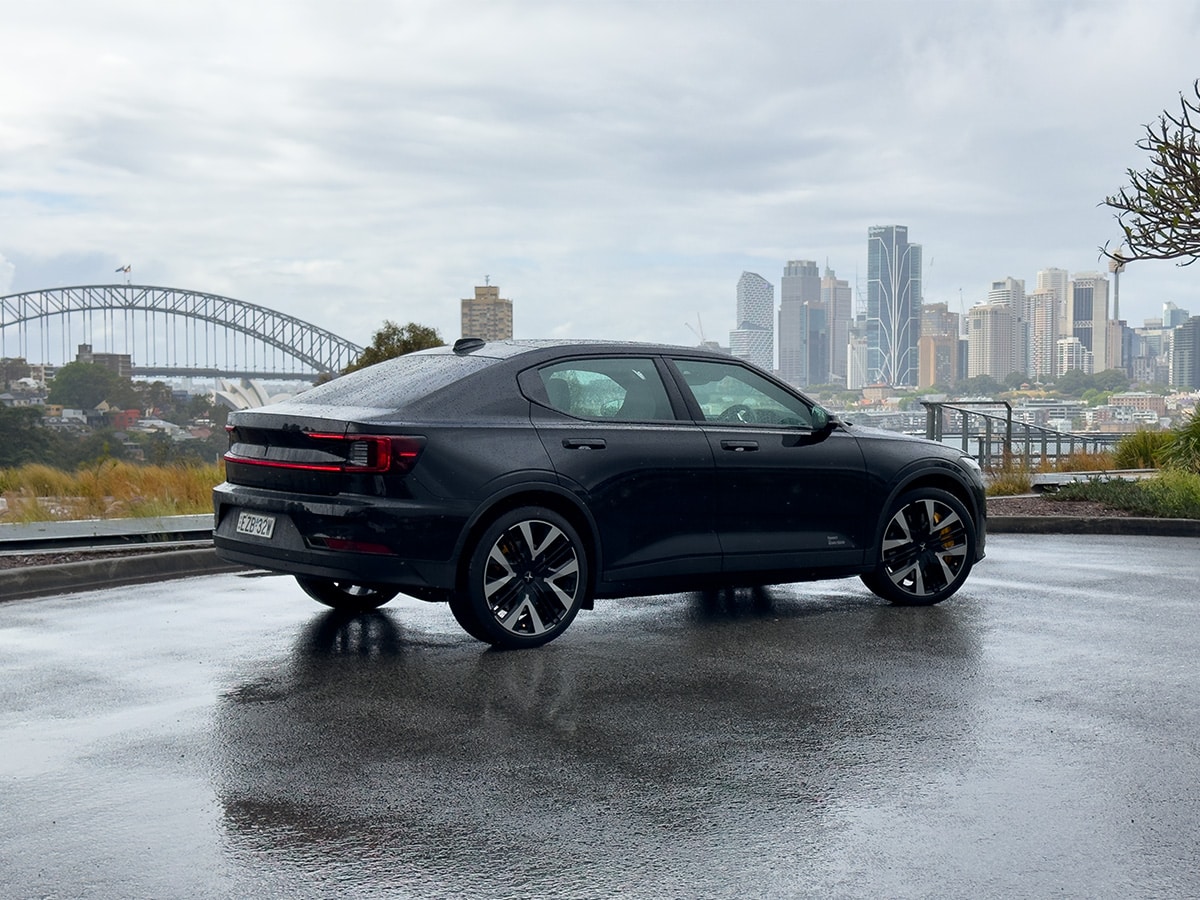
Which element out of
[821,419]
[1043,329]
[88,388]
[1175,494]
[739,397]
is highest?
[1043,329]

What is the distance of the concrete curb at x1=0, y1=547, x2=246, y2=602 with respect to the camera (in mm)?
10211

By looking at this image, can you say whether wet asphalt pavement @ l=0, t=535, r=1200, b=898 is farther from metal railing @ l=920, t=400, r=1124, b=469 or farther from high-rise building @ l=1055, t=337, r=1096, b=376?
high-rise building @ l=1055, t=337, r=1096, b=376

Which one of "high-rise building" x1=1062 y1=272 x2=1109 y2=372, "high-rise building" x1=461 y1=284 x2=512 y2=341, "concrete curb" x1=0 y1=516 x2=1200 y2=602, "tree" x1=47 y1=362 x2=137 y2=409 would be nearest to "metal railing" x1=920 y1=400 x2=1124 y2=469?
"concrete curb" x1=0 y1=516 x2=1200 y2=602

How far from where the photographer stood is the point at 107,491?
18.1 m

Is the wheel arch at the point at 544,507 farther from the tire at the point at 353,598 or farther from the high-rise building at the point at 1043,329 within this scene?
the high-rise building at the point at 1043,329

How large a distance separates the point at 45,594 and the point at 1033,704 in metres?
6.90

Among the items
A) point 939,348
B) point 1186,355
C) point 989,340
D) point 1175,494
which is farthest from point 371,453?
point 939,348

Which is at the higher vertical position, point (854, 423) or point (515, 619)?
point (854, 423)

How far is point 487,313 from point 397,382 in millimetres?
108671

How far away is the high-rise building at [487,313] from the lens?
11388cm

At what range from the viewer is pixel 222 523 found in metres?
8.30

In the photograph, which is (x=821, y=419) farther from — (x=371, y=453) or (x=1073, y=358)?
(x=1073, y=358)

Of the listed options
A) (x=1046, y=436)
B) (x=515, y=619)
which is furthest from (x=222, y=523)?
(x=1046, y=436)

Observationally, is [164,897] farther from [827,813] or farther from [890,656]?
[890,656]
